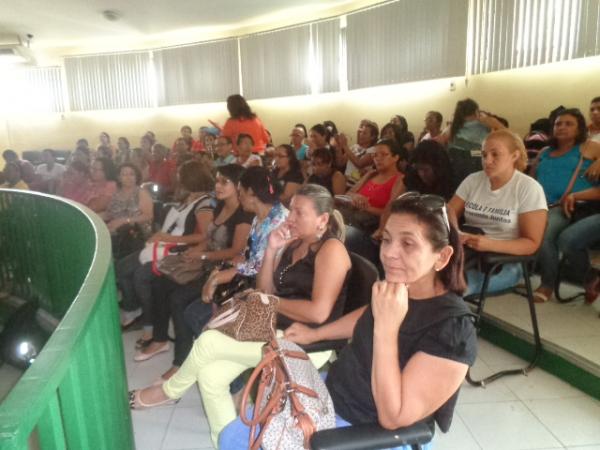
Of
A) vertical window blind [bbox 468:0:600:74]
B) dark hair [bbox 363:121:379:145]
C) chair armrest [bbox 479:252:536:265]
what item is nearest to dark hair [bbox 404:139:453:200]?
chair armrest [bbox 479:252:536:265]

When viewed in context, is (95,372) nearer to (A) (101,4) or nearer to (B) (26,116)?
(A) (101,4)

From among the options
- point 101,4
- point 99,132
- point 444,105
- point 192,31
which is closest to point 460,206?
point 444,105

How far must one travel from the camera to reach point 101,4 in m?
7.12

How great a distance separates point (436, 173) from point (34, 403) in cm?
266

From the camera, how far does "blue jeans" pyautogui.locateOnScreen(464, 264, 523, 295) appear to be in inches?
95.6

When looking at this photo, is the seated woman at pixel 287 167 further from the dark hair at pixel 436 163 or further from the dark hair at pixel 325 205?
the dark hair at pixel 325 205

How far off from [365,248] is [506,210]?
108 centimetres

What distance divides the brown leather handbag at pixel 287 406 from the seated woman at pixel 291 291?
0.50m

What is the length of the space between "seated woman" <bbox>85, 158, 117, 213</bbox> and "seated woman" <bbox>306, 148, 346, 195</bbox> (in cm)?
185

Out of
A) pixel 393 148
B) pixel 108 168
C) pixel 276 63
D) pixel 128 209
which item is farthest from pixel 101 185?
pixel 276 63

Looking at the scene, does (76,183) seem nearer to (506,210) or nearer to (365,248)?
(365,248)

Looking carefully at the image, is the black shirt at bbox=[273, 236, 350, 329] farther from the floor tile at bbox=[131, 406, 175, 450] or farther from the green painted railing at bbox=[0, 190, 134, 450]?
the floor tile at bbox=[131, 406, 175, 450]

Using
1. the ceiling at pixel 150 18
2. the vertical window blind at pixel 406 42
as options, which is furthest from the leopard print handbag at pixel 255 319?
the ceiling at pixel 150 18

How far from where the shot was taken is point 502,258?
224 centimetres
